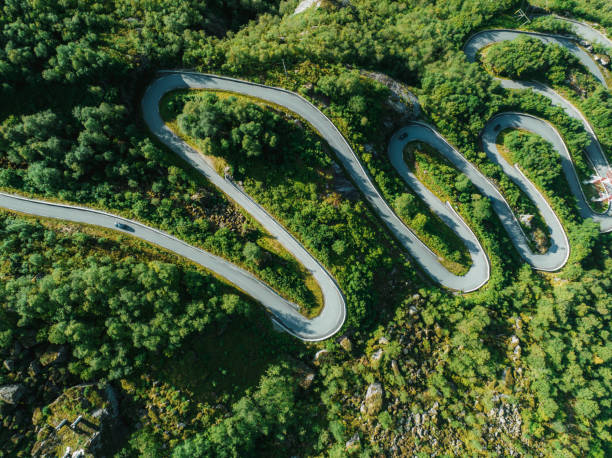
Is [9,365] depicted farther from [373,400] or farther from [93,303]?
[373,400]

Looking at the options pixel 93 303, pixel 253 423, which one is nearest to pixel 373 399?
pixel 253 423

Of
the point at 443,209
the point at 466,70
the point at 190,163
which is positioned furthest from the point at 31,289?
the point at 466,70

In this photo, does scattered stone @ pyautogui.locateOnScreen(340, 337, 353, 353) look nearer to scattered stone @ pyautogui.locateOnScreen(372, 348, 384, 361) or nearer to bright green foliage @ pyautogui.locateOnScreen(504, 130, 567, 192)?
scattered stone @ pyautogui.locateOnScreen(372, 348, 384, 361)

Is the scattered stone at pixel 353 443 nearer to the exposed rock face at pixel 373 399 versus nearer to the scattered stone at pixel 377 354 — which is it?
the exposed rock face at pixel 373 399

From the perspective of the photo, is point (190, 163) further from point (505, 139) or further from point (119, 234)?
point (505, 139)

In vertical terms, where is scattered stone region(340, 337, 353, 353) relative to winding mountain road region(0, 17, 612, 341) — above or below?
below

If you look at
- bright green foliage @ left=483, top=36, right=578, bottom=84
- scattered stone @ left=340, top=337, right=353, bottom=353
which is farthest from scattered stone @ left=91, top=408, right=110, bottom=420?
bright green foliage @ left=483, top=36, right=578, bottom=84
